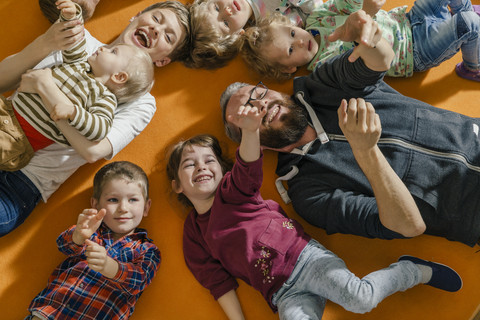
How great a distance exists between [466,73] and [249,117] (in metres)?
1.21

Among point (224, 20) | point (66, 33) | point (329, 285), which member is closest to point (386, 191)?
point (329, 285)

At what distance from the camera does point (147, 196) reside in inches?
75.6

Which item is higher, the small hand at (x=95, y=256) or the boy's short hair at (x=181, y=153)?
the boy's short hair at (x=181, y=153)

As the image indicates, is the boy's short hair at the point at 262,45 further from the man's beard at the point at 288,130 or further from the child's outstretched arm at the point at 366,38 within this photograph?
the child's outstretched arm at the point at 366,38

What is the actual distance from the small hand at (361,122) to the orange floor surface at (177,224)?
619mm

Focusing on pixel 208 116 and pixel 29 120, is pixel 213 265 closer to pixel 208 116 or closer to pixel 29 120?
pixel 208 116

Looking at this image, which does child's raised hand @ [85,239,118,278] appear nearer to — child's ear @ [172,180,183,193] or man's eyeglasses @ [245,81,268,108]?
child's ear @ [172,180,183,193]

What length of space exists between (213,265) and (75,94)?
893mm

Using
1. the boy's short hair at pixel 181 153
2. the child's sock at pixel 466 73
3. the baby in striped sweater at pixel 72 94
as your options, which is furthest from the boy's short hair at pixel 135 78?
the child's sock at pixel 466 73

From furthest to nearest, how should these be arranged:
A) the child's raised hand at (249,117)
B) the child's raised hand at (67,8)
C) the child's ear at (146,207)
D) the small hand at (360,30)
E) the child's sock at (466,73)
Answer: the child's sock at (466,73) < the child's ear at (146,207) < the child's raised hand at (67,8) < the child's raised hand at (249,117) < the small hand at (360,30)

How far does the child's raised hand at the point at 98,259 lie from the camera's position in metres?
1.62

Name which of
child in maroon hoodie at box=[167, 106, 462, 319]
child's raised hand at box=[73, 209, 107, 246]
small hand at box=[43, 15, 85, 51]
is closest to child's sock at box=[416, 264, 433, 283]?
child in maroon hoodie at box=[167, 106, 462, 319]

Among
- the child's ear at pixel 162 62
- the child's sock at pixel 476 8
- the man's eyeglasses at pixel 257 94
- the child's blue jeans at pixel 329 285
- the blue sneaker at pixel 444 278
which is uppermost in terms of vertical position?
the child's sock at pixel 476 8

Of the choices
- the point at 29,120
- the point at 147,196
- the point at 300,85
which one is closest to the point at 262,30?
the point at 300,85
